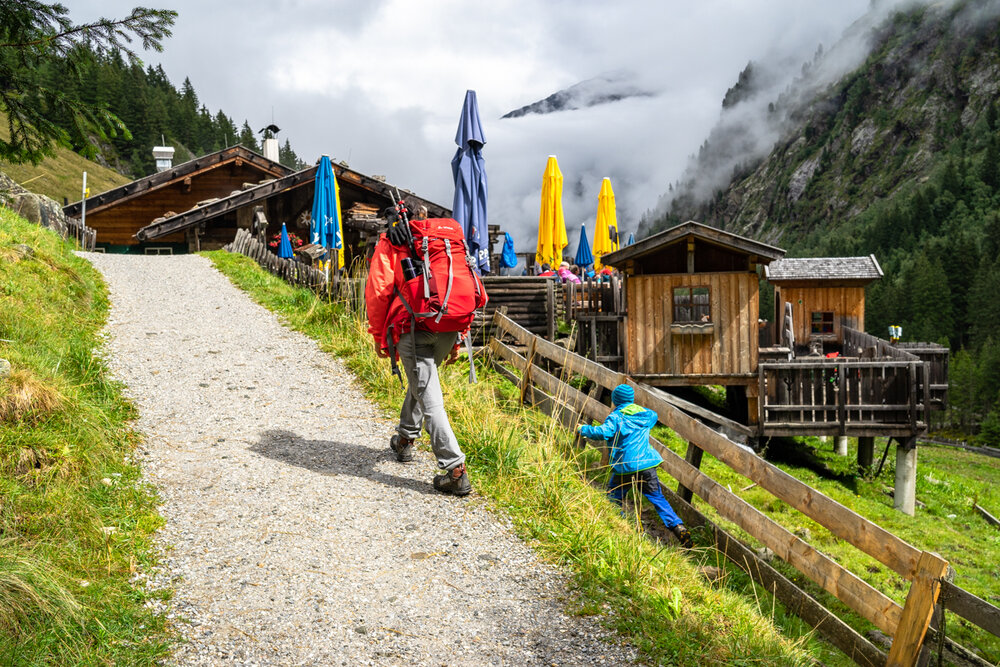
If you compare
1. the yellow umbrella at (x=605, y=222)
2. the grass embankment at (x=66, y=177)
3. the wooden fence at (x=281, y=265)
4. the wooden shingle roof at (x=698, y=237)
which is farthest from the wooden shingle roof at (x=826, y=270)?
the grass embankment at (x=66, y=177)

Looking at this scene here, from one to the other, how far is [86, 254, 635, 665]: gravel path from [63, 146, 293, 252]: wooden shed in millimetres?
Result: 20293

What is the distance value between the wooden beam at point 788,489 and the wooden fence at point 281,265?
726 centimetres

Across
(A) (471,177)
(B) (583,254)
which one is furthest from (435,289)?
(B) (583,254)

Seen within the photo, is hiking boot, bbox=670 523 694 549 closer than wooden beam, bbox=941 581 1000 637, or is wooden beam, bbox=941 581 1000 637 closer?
wooden beam, bbox=941 581 1000 637

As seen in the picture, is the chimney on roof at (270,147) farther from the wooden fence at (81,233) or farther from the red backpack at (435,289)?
the red backpack at (435,289)

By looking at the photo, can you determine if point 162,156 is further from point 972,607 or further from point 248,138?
point 248,138

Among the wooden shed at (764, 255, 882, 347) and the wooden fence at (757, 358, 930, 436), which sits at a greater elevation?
the wooden shed at (764, 255, 882, 347)

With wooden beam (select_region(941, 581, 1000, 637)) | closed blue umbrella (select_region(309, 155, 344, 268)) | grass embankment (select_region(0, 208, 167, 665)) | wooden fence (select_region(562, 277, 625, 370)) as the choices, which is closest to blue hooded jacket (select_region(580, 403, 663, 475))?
wooden beam (select_region(941, 581, 1000, 637))

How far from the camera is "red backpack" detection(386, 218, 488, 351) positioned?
5.17 meters

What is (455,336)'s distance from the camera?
5.50m

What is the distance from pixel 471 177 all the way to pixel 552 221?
8.03 metres

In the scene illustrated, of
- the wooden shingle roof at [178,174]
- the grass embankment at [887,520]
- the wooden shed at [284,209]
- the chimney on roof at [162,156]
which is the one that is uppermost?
the chimney on roof at [162,156]

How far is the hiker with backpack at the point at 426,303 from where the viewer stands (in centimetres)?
519

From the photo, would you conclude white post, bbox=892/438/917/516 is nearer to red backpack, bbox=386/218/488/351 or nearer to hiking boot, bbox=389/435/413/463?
hiking boot, bbox=389/435/413/463
